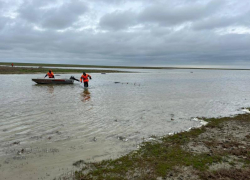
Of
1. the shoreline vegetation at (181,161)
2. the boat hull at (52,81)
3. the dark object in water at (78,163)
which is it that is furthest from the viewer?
the boat hull at (52,81)

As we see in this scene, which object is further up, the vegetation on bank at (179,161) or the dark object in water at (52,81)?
the dark object in water at (52,81)

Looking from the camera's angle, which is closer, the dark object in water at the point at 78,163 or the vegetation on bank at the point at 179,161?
the vegetation on bank at the point at 179,161

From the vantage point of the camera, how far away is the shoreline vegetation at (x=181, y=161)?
4.47 metres

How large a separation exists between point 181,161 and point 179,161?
0.18 feet

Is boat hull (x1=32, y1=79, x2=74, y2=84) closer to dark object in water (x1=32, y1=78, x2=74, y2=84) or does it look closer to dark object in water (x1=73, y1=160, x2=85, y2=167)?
dark object in water (x1=32, y1=78, x2=74, y2=84)

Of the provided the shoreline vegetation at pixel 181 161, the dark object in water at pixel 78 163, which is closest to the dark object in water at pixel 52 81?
the shoreline vegetation at pixel 181 161

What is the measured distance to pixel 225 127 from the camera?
8594 mm

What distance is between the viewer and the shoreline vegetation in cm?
447

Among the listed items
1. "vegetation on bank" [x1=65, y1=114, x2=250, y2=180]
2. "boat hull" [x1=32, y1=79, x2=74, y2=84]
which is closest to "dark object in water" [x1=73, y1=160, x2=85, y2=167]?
"vegetation on bank" [x1=65, y1=114, x2=250, y2=180]

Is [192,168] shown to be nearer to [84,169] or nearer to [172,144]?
[172,144]

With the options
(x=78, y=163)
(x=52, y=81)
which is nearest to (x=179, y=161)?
(x=78, y=163)

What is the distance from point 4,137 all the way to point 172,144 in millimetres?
6157

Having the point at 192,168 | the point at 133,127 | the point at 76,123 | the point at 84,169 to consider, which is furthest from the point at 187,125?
the point at 84,169

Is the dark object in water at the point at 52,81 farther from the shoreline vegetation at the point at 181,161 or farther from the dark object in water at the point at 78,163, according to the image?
the dark object in water at the point at 78,163
